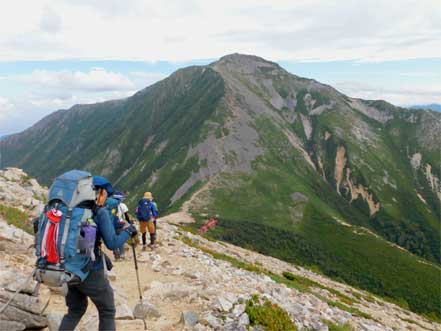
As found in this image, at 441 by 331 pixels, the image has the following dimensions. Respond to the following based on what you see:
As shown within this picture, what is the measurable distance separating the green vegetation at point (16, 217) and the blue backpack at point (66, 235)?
1578 centimetres

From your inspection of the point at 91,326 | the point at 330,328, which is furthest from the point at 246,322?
the point at 330,328

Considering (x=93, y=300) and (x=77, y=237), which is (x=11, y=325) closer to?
(x=93, y=300)

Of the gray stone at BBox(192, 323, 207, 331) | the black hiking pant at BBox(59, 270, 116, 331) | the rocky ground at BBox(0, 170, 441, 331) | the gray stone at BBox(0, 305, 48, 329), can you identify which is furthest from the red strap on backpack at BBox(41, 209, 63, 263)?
the gray stone at BBox(192, 323, 207, 331)

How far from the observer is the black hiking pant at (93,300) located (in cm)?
823

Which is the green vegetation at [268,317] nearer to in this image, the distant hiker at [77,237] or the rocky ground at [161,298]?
the rocky ground at [161,298]

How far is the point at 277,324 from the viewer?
12.7m

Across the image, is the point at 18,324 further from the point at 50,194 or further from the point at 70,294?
the point at 50,194

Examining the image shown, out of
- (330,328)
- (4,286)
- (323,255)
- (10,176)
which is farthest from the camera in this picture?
(323,255)

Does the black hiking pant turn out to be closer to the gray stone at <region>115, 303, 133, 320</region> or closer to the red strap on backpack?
the red strap on backpack

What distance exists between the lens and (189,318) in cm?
1222

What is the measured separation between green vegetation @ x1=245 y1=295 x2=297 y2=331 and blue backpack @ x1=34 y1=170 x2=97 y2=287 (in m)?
6.88

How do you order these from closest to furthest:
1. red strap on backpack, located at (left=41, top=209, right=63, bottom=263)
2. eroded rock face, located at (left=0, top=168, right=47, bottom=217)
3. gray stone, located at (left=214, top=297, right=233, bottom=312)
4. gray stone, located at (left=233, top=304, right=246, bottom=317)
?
red strap on backpack, located at (left=41, top=209, right=63, bottom=263), gray stone, located at (left=233, top=304, right=246, bottom=317), gray stone, located at (left=214, top=297, right=233, bottom=312), eroded rock face, located at (left=0, top=168, right=47, bottom=217)

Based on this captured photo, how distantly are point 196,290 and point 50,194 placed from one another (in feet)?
29.8

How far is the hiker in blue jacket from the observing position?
8125 mm
